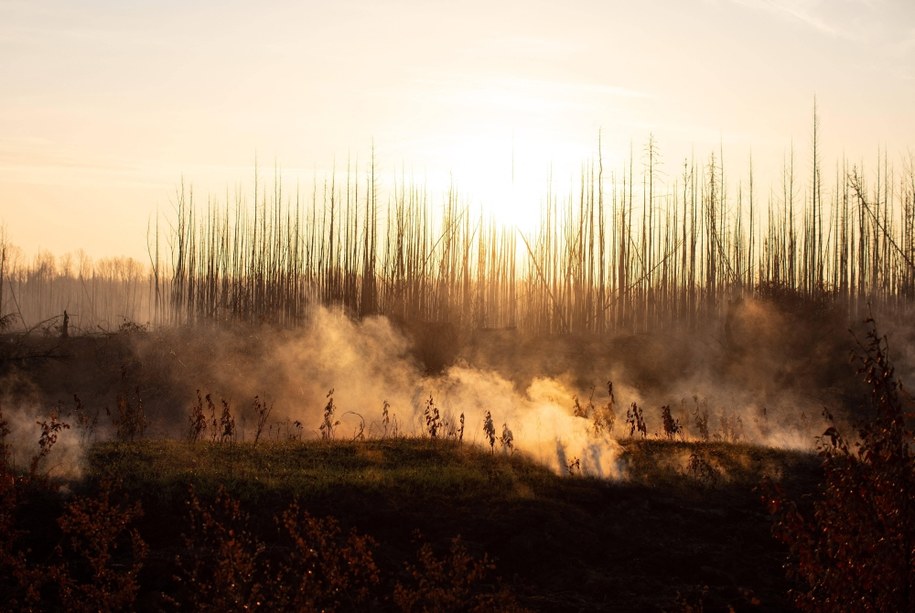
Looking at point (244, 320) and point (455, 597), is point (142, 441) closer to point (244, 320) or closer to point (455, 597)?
point (455, 597)

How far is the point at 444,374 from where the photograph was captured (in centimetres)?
2831

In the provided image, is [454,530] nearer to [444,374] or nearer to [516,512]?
[516,512]

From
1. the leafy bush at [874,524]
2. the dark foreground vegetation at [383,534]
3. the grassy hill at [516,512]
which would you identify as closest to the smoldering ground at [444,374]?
the grassy hill at [516,512]

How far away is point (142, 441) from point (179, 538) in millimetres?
6262

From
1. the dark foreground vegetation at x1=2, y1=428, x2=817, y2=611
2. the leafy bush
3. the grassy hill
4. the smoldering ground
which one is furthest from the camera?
the smoldering ground

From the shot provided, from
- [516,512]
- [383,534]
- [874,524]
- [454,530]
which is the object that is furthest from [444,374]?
[874,524]

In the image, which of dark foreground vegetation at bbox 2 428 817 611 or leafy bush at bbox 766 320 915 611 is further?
dark foreground vegetation at bbox 2 428 817 611

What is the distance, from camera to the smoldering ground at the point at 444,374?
2408 cm

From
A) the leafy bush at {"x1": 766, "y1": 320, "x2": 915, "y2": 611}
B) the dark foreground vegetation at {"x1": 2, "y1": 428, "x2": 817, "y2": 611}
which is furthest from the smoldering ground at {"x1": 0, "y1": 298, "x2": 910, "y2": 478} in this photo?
the leafy bush at {"x1": 766, "y1": 320, "x2": 915, "y2": 611}

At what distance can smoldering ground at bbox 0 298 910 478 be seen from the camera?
2408 cm

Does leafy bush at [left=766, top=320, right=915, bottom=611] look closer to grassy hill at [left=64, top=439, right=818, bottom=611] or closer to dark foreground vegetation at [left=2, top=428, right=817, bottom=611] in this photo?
grassy hill at [left=64, top=439, right=818, bottom=611]

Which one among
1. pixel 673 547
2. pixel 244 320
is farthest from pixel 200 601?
pixel 244 320

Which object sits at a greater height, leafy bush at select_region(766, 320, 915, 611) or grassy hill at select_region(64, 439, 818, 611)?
leafy bush at select_region(766, 320, 915, 611)

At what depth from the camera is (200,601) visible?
8.73 meters
